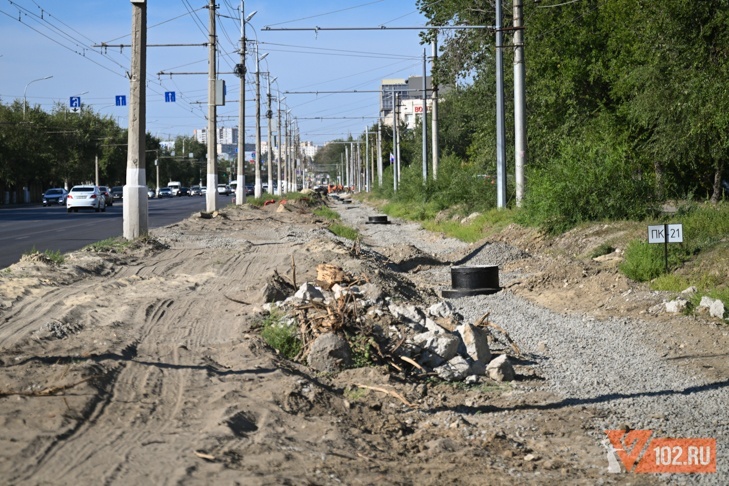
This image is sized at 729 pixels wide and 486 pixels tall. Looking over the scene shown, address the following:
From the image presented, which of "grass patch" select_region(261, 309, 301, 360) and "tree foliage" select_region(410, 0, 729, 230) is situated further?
"tree foliage" select_region(410, 0, 729, 230)

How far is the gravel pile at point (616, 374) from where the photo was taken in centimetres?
735

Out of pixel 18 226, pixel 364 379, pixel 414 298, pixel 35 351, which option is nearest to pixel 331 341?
pixel 364 379

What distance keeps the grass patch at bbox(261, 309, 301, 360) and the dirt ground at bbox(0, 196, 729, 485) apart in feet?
0.74

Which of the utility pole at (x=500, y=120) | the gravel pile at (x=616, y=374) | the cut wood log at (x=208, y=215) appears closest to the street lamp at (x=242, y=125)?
the cut wood log at (x=208, y=215)

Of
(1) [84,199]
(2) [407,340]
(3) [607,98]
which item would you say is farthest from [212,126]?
(2) [407,340]

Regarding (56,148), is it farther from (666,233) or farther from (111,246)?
(666,233)

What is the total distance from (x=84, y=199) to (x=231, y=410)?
53921 millimetres

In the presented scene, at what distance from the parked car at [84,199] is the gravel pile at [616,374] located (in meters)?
46.9

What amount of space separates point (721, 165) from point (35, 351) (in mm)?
24272

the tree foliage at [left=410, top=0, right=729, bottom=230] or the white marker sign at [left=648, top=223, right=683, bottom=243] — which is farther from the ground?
the tree foliage at [left=410, top=0, right=729, bottom=230]

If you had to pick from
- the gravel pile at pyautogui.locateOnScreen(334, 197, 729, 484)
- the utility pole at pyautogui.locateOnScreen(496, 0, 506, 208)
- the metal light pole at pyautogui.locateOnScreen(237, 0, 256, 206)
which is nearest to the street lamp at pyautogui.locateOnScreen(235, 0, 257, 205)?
the metal light pole at pyautogui.locateOnScreen(237, 0, 256, 206)

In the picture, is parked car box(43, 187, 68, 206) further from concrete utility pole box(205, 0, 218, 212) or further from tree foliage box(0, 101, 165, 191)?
concrete utility pole box(205, 0, 218, 212)
